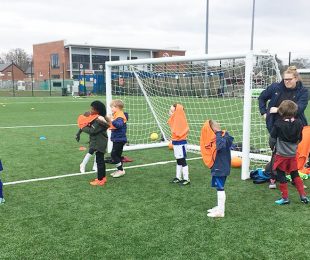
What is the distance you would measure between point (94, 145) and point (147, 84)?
4.57 metres

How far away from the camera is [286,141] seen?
5.33 meters

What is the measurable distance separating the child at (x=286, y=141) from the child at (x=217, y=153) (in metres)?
0.91

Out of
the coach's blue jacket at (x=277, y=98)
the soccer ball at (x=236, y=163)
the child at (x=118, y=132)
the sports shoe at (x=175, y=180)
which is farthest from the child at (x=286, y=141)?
the child at (x=118, y=132)

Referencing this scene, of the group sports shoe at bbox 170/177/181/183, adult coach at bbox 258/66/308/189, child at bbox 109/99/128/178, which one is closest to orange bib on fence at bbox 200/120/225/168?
adult coach at bbox 258/66/308/189

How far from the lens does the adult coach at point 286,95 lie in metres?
5.80

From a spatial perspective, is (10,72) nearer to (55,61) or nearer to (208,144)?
(55,61)

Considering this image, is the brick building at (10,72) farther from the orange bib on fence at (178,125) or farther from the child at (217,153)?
the child at (217,153)

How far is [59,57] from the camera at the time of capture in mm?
65250

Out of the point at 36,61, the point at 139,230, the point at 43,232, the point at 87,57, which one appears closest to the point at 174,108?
the point at 139,230

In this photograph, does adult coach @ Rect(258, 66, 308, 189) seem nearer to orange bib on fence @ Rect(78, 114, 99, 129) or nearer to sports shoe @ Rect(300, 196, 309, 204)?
sports shoe @ Rect(300, 196, 309, 204)

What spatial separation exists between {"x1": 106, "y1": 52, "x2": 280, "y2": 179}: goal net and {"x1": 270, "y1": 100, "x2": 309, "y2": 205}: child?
1354mm

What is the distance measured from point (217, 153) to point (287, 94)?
74.2 inches

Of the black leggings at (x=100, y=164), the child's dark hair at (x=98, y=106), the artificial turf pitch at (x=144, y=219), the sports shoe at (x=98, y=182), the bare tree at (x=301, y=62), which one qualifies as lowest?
the artificial turf pitch at (x=144, y=219)

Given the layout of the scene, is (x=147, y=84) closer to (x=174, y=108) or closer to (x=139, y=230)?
(x=174, y=108)
